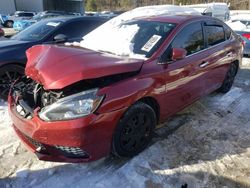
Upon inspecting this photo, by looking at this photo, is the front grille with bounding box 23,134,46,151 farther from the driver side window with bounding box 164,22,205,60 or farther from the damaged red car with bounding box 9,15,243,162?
the driver side window with bounding box 164,22,205,60

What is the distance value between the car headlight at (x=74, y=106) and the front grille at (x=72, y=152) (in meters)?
0.34

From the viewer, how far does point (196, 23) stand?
13.8 ft

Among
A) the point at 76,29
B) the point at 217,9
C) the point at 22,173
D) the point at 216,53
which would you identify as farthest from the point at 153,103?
the point at 217,9

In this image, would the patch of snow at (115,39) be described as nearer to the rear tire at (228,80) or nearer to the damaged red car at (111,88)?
the damaged red car at (111,88)

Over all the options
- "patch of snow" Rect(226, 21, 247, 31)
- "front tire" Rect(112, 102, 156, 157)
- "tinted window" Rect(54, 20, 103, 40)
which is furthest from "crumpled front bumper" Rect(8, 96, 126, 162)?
"patch of snow" Rect(226, 21, 247, 31)

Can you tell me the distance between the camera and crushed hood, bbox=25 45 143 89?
275 cm

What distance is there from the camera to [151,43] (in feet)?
11.6

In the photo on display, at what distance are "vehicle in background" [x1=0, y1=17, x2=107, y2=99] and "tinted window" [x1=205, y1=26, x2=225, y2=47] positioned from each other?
9.01ft

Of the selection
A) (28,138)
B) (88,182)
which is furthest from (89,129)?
(28,138)

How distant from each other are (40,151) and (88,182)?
0.60 meters

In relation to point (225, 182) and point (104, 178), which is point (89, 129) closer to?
point (104, 178)

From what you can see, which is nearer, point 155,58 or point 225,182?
point 225,182

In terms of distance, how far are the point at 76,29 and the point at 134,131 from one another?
381cm

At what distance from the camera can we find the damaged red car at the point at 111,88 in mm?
2682
